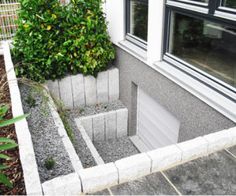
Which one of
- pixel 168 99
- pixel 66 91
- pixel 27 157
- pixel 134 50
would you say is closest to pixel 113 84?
pixel 66 91

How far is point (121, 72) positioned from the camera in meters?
5.95

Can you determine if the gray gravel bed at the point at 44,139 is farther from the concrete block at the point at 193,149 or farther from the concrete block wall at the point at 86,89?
the concrete block at the point at 193,149

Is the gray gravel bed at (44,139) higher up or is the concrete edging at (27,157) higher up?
the concrete edging at (27,157)

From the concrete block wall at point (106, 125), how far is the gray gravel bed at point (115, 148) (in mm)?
117

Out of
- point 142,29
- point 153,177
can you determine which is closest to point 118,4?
point 142,29

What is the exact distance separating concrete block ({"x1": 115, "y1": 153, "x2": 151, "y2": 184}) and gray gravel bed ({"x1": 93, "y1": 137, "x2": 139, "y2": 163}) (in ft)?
11.0

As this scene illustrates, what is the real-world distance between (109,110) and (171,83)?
212 cm

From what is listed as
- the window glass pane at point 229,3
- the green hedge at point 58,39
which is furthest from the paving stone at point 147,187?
the green hedge at point 58,39

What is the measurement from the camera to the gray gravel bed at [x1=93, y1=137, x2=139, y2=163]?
18.3ft

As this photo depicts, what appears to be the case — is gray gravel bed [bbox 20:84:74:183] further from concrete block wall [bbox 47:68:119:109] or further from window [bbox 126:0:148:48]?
window [bbox 126:0:148:48]

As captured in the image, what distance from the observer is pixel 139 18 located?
498 centimetres

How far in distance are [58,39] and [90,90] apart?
1310mm

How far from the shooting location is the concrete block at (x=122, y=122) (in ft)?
19.5

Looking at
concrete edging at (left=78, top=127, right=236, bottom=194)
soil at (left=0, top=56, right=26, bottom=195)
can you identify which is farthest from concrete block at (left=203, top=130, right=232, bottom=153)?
soil at (left=0, top=56, right=26, bottom=195)
